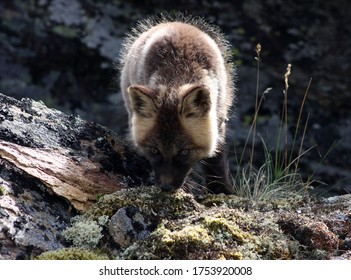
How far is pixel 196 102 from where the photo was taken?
19.1 feet

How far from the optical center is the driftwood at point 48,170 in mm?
4922

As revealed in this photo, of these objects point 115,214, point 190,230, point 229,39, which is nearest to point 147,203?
point 115,214

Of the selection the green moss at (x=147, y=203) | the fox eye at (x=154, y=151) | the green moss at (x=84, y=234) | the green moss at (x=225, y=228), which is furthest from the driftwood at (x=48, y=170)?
the green moss at (x=225, y=228)

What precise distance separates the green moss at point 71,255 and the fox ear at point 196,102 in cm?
160

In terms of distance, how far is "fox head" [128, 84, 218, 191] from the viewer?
226 inches

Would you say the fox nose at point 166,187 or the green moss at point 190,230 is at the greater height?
the fox nose at point 166,187

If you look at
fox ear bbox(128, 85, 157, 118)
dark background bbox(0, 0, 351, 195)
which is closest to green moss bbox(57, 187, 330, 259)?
fox ear bbox(128, 85, 157, 118)

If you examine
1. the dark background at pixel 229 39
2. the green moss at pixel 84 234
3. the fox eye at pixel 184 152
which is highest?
the dark background at pixel 229 39

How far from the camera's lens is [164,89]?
5891 millimetres

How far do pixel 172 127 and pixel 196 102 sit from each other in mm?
318

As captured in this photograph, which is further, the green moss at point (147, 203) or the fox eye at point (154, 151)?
the fox eye at point (154, 151)

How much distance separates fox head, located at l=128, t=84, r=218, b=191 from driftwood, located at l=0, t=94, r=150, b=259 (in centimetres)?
50

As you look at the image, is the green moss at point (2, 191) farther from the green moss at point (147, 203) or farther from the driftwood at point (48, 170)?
the green moss at point (147, 203)

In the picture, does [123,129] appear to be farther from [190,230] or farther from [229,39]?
[229,39]
